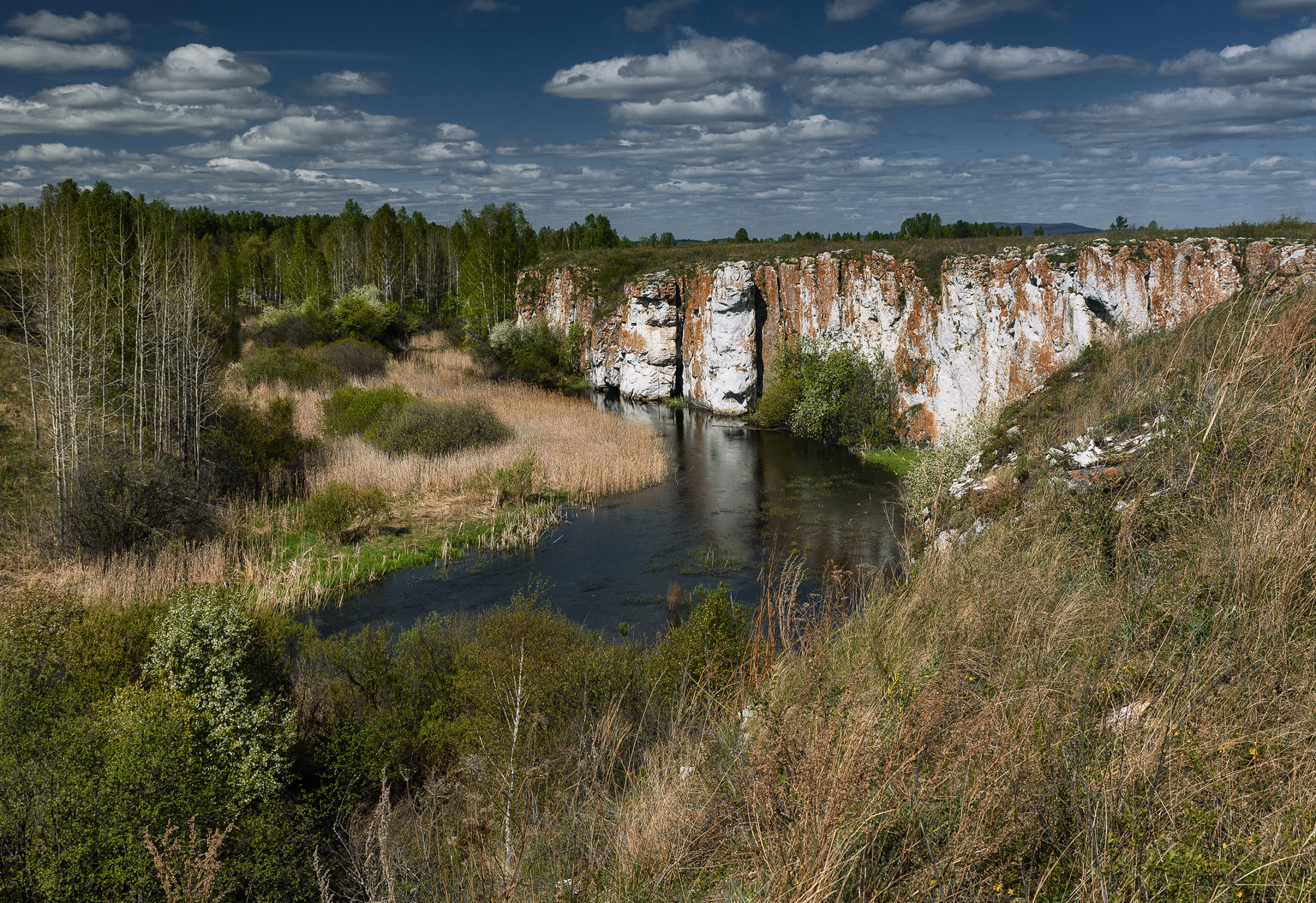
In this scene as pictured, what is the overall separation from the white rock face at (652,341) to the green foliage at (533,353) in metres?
4.08

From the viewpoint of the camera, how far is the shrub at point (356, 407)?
76.6 feet

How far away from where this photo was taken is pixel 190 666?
21.3ft

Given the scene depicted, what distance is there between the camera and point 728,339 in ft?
111

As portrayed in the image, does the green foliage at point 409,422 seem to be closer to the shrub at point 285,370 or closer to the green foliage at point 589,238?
the shrub at point 285,370

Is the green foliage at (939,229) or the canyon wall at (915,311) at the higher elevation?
the green foliage at (939,229)

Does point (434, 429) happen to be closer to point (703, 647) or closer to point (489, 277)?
point (703, 647)

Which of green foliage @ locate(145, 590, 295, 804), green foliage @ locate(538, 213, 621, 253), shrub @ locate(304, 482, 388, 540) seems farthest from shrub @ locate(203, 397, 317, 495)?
green foliage @ locate(538, 213, 621, 253)

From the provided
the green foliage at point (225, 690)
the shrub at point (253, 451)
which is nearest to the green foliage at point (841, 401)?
the shrub at point (253, 451)

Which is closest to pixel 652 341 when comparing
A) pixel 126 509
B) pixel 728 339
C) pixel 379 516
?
pixel 728 339

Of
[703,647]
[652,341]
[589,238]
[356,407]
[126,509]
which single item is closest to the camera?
[703,647]

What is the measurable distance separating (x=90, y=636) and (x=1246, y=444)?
30.8ft

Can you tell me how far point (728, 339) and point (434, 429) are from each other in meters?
15.4

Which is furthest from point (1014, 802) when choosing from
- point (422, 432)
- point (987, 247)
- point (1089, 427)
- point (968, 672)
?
point (987, 247)

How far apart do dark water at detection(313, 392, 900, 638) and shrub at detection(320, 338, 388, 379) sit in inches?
666
